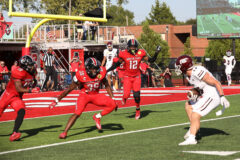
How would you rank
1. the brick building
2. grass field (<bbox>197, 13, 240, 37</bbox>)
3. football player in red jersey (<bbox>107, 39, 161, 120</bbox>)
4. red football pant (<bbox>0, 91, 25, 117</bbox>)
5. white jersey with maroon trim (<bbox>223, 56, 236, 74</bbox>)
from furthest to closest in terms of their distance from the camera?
the brick building
grass field (<bbox>197, 13, 240, 37</bbox>)
white jersey with maroon trim (<bbox>223, 56, 236, 74</bbox>)
football player in red jersey (<bbox>107, 39, 161, 120</bbox>)
red football pant (<bbox>0, 91, 25, 117</bbox>)

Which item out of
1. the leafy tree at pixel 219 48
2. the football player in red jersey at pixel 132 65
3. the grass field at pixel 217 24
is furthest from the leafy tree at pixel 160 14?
the football player in red jersey at pixel 132 65

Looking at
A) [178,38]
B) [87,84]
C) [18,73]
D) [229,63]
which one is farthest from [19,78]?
[178,38]

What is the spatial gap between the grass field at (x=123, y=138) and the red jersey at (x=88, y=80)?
34.3 inches

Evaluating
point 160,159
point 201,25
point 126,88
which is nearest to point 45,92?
point 126,88

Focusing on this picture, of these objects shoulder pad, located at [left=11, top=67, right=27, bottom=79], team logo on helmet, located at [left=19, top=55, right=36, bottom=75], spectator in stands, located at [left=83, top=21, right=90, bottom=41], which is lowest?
shoulder pad, located at [left=11, top=67, right=27, bottom=79]

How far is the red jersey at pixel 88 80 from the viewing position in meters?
9.01

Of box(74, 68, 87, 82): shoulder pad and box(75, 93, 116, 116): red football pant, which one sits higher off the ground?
box(74, 68, 87, 82): shoulder pad

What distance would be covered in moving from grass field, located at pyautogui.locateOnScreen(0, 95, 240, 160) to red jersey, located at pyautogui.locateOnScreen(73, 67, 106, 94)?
34.3 inches

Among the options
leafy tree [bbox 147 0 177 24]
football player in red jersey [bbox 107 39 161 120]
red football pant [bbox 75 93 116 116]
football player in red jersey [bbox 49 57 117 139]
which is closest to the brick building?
leafy tree [bbox 147 0 177 24]

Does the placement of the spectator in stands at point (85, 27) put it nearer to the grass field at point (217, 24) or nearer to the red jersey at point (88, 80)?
Answer: the grass field at point (217, 24)

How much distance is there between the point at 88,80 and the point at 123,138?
1296 millimetres

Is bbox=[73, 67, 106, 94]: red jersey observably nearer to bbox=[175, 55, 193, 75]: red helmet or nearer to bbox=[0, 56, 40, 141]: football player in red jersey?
bbox=[0, 56, 40, 141]: football player in red jersey

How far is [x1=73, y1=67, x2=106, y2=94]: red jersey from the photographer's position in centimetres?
901

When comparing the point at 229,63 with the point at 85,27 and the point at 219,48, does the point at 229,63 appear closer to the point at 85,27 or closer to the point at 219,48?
the point at 85,27
